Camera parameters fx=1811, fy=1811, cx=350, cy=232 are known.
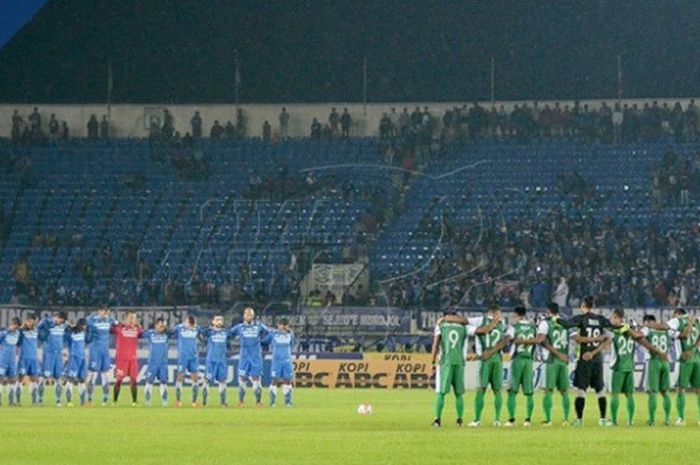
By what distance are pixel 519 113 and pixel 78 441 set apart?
1620 inches

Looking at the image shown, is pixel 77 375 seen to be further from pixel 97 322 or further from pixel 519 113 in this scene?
pixel 519 113

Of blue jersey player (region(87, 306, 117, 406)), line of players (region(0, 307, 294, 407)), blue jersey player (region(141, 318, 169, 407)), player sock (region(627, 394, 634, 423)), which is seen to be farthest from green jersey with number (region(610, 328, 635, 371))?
blue jersey player (region(87, 306, 117, 406))

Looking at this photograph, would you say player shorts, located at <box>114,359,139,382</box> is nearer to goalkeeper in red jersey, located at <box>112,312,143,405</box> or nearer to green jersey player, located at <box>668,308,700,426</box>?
goalkeeper in red jersey, located at <box>112,312,143,405</box>

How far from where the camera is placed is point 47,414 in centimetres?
3625

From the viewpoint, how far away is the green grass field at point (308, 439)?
22781 millimetres

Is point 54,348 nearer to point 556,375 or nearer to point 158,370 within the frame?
point 158,370

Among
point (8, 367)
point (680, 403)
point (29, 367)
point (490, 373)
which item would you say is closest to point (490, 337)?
point (490, 373)

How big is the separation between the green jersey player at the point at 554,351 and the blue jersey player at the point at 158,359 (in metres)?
11.8

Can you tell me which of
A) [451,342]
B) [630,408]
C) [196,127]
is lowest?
[630,408]

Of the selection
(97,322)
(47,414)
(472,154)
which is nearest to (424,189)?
(472,154)

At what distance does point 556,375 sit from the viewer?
32.1m

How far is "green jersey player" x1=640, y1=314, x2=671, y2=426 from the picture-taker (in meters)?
32.1

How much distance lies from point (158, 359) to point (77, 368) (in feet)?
6.19

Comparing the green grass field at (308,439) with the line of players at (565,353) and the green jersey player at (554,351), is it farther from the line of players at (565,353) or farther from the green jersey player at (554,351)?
the green jersey player at (554,351)
